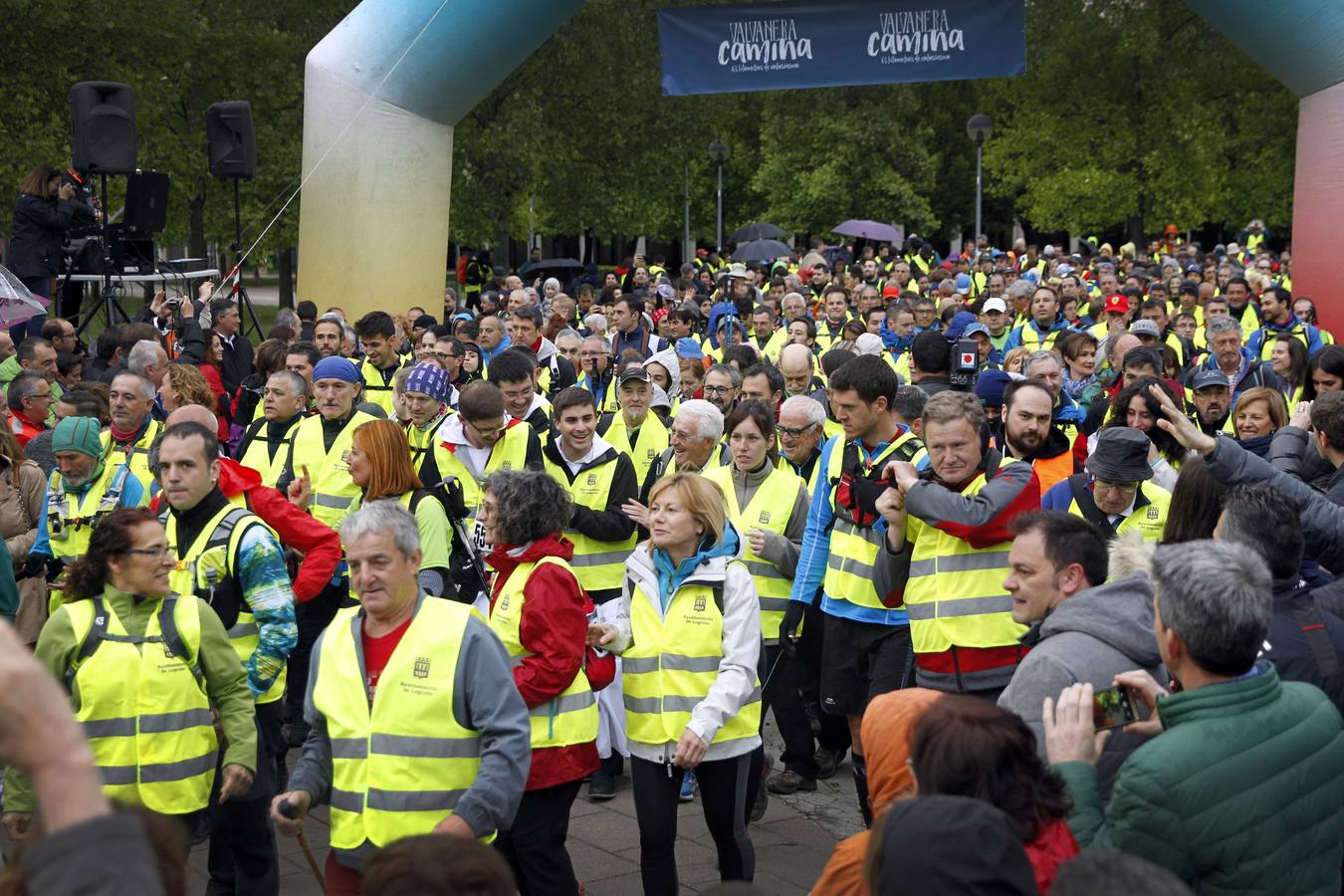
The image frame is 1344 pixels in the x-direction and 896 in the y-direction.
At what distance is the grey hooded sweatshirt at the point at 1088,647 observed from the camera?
3.96 metres

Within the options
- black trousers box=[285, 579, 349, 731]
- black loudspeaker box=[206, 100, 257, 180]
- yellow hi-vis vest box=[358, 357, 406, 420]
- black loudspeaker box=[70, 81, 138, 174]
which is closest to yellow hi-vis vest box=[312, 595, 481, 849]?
black trousers box=[285, 579, 349, 731]

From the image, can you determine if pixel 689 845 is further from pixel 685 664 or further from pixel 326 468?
pixel 326 468

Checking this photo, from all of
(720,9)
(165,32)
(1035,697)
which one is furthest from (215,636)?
(165,32)

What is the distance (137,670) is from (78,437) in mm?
2508

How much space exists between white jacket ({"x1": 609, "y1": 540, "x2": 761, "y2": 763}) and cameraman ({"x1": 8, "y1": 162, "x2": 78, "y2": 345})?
1191 centimetres

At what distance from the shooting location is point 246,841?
532cm

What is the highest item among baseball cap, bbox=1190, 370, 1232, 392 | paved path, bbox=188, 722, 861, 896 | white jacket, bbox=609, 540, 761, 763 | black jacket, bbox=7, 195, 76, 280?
black jacket, bbox=7, 195, 76, 280

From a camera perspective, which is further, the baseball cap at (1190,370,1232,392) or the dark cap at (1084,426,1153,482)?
the baseball cap at (1190,370,1232,392)

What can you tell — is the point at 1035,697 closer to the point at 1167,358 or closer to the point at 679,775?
the point at 679,775

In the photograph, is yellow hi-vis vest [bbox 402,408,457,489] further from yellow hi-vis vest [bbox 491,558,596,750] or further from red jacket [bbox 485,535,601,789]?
red jacket [bbox 485,535,601,789]

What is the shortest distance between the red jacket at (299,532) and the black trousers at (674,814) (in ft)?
5.57

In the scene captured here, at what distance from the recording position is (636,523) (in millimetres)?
7465

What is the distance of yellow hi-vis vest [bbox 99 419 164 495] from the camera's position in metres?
7.28

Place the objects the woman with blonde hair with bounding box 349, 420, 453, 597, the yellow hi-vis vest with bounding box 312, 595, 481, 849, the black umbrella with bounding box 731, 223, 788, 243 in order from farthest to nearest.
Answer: the black umbrella with bounding box 731, 223, 788, 243 → the woman with blonde hair with bounding box 349, 420, 453, 597 → the yellow hi-vis vest with bounding box 312, 595, 481, 849
